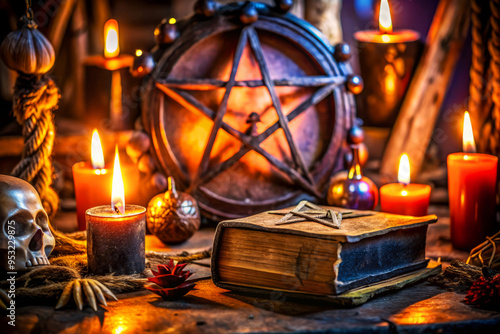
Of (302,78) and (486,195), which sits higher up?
(302,78)

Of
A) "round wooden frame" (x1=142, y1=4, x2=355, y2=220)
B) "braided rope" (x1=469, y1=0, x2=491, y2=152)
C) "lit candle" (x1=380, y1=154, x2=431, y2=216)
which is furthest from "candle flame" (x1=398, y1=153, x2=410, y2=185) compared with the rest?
"braided rope" (x1=469, y1=0, x2=491, y2=152)

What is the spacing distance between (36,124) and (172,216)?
20.4 inches

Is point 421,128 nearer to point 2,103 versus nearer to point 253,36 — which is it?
point 253,36

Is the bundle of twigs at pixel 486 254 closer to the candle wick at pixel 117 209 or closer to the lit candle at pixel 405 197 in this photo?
the lit candle at pixel 405 197

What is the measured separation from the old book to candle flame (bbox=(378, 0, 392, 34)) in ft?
3.48

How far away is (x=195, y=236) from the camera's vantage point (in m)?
2.03

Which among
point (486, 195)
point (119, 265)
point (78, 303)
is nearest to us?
point (78, 303)

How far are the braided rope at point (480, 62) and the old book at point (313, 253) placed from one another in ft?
3.04

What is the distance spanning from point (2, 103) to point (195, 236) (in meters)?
1.17

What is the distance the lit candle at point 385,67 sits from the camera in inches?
97.3

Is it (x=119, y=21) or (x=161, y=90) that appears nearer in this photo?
(x=161, y=90)

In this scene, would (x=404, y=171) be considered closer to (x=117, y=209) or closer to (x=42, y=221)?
(x=117, y=209)

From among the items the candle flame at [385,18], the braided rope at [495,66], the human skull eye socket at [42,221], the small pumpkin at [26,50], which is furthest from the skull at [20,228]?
the braided rope at [495,66]

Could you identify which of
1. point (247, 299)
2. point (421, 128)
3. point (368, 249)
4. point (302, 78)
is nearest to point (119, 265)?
point (247, 299)
